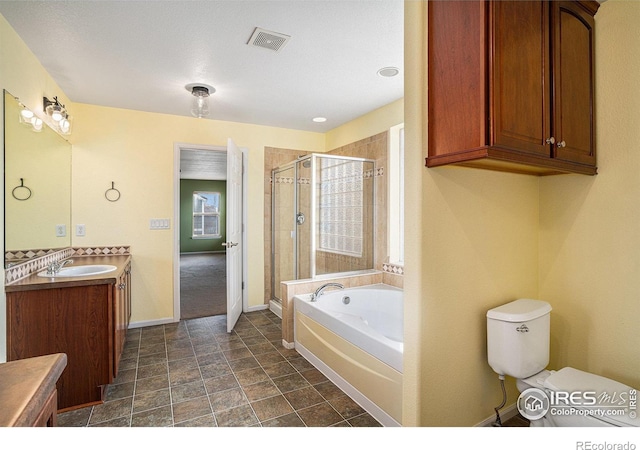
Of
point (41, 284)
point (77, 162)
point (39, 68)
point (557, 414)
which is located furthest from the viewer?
point (77, 162)

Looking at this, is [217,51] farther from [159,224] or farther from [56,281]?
[159,224]

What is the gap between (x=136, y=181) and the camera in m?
3.61

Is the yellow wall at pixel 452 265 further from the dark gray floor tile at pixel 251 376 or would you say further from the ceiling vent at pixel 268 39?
the dark gray floor tile at pixel 251 376

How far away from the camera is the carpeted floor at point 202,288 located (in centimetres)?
431

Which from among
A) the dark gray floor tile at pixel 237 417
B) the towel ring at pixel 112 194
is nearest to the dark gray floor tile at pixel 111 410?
the dark gray floor tile at pixel 237 417

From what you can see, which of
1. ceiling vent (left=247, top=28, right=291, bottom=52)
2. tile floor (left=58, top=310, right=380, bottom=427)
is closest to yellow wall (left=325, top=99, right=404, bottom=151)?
ceiling vent (left=247, top=28, right=291, bottom=52)

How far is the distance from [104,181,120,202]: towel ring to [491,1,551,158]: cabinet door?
11.9ft

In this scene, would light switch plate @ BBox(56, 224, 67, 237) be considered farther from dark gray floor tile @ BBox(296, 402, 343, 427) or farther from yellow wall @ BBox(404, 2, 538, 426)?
yellow wall @ BBox(404, 2, 538, 426)

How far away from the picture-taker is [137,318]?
11.9 ft

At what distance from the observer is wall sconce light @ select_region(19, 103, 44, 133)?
2.25m

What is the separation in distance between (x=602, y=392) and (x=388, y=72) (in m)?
2.43

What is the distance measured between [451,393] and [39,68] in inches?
140

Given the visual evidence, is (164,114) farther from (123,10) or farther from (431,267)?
(431,267)

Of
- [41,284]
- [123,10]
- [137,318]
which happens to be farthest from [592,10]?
[137,318]
